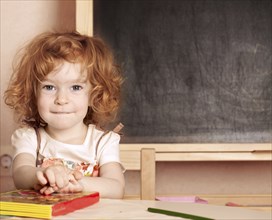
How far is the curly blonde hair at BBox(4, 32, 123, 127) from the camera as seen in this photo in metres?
1.33

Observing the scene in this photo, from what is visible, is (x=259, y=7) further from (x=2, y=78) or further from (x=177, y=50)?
(x=2, y=78)

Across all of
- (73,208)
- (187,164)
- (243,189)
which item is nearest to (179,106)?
(187,164)

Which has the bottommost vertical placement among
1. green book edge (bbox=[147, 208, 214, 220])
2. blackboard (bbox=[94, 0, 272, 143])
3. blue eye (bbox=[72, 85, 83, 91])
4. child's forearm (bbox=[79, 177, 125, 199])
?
green book edge (bbox=[147, 208, 214, 220])

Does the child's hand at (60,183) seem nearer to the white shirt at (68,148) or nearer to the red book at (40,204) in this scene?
the red book at (40,204)

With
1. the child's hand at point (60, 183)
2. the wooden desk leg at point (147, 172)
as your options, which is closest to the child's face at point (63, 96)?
the child's hand at point (60, 183)

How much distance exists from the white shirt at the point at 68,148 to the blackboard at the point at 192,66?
59 cm

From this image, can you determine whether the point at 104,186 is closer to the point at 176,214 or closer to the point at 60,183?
the point at 60,183

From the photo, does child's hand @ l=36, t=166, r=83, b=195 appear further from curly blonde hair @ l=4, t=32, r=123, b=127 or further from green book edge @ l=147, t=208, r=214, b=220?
curly blonde hair @ l=4, t=32, r=123, b=127

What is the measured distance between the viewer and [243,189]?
2268 mm

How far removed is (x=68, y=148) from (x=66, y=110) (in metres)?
0.10

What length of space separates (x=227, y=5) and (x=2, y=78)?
930 millimetres

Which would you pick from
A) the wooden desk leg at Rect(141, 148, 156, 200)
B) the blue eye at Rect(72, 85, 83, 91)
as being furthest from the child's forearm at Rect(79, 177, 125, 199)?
the wooden desk leg at Rect(141, 148, 156, 200)

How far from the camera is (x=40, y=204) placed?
2.68ft

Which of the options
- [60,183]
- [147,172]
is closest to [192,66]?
[147,172]
